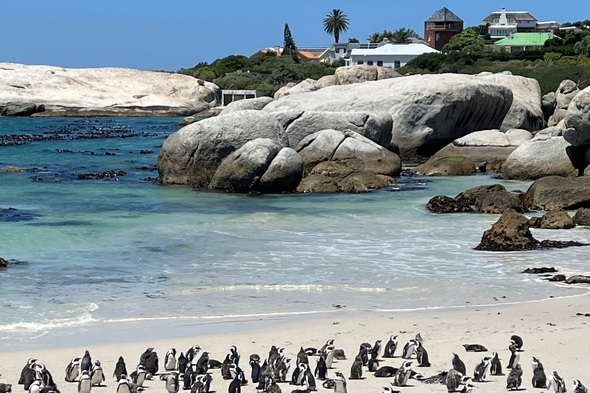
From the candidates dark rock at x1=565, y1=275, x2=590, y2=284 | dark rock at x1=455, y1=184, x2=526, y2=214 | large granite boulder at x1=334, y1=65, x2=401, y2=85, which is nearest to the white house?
large granite boulder at x1=334, y1=65, x2=401, y2=85

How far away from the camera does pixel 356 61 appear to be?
104 m

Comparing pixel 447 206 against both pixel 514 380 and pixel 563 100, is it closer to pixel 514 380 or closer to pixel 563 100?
pixel 514 380

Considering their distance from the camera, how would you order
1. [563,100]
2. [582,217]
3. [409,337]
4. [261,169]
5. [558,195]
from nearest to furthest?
[409,337]
[582,217]
[558,195]
[261,169]
[563,100]

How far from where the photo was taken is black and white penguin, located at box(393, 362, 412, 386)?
32.0 ft

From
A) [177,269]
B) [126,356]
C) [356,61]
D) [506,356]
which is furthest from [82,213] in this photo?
[356,61]

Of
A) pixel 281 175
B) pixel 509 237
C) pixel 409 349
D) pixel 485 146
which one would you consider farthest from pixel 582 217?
pixel 485 146

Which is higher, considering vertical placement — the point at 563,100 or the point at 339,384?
the point at 563,100

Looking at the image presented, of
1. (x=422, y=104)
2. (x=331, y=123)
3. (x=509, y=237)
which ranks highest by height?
(x=422, y=104)

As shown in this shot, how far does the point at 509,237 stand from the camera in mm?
17875

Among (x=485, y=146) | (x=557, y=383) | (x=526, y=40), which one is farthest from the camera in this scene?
(x=526, y=40)

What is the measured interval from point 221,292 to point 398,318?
299cm

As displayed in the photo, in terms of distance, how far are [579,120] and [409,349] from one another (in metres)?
17.1

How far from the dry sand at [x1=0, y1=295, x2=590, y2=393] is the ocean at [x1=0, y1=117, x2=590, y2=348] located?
0.70 meters

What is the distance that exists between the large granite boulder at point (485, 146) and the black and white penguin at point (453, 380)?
2234cm
